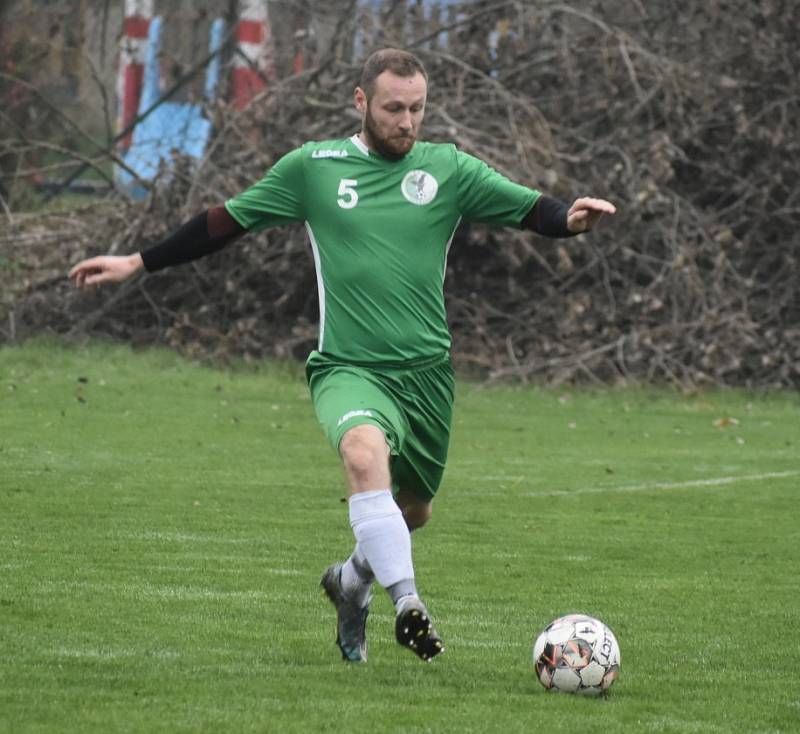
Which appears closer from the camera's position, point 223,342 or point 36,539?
point 36,539

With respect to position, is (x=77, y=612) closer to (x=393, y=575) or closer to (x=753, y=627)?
(x=393, y=575)

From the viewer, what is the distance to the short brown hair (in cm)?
610

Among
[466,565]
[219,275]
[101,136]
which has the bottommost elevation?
[101,136]

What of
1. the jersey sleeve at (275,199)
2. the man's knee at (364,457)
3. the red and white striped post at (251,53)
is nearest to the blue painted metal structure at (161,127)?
the red and white striped post at (251,53)

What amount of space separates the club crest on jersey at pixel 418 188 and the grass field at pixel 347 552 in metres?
1.59

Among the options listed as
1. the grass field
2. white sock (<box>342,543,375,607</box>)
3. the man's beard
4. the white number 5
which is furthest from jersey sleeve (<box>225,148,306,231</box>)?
the grass field

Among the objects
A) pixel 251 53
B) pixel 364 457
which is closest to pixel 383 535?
pixel 364 457

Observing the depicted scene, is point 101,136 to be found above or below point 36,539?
below

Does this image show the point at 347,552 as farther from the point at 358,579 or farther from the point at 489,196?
the point at 489,196

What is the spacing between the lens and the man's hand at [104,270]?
6.15 meters

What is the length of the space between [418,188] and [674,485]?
6073 millimetres

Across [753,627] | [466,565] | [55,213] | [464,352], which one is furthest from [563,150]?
[753,627]

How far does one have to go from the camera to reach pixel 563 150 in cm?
1931

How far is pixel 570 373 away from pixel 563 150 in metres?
2.75
